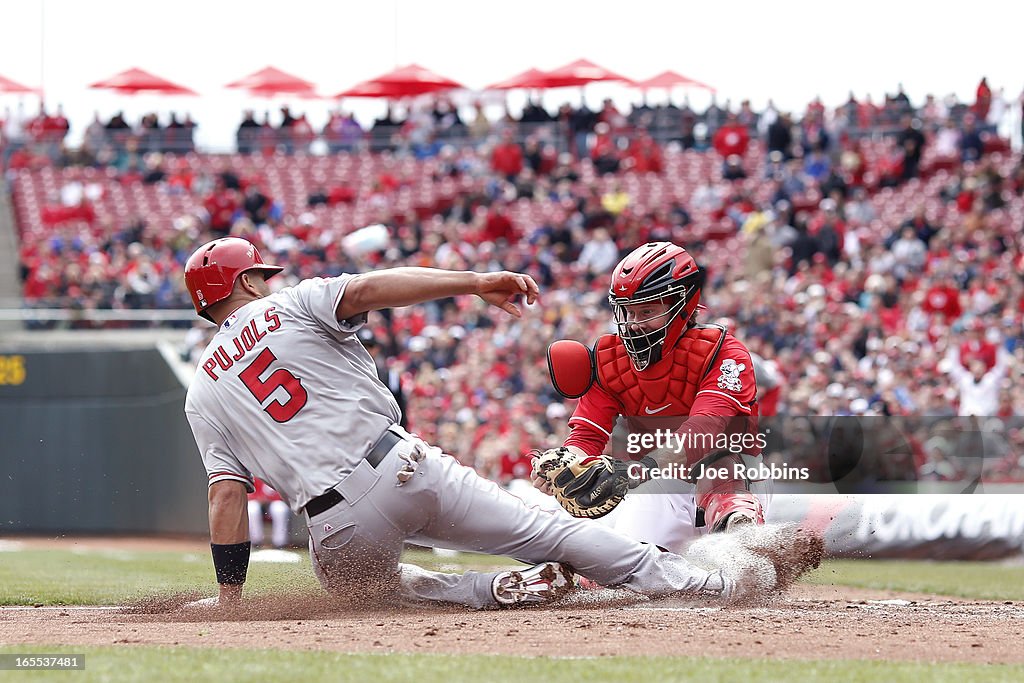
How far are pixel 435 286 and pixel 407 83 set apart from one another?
21.5 m

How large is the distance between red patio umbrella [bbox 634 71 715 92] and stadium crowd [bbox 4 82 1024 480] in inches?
22.2

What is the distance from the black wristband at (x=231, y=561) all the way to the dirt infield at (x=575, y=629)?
17 cm

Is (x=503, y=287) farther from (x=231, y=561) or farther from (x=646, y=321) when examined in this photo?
(x=231, y=561)

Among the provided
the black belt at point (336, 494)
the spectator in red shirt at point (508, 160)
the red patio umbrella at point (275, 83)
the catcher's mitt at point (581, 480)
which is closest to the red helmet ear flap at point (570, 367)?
the catcher's mitt at point (581, 480)

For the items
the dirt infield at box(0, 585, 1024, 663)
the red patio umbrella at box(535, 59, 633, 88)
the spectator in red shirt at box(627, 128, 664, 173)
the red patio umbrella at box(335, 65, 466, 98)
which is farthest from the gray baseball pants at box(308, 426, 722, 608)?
the red patio umbrella at box(335, 65, 466, 98)

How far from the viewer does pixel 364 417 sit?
19.5ft

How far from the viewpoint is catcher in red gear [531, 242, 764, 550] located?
649 centimetres

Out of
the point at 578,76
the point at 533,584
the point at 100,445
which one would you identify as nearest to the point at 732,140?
the point at 578,76

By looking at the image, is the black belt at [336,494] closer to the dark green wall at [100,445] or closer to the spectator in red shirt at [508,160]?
the dark green wall at [100,445]

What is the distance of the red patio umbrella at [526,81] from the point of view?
2548cm

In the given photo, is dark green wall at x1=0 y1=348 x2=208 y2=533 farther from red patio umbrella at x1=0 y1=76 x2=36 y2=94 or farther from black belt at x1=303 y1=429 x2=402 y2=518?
red patio umbrella at x1=0 y1=76 x2=36 y2=94

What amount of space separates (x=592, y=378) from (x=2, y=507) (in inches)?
389

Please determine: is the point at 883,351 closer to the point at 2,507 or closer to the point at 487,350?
the point at 487,350

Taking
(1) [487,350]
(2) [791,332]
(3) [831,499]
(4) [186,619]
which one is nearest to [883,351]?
(2) [791,332]
